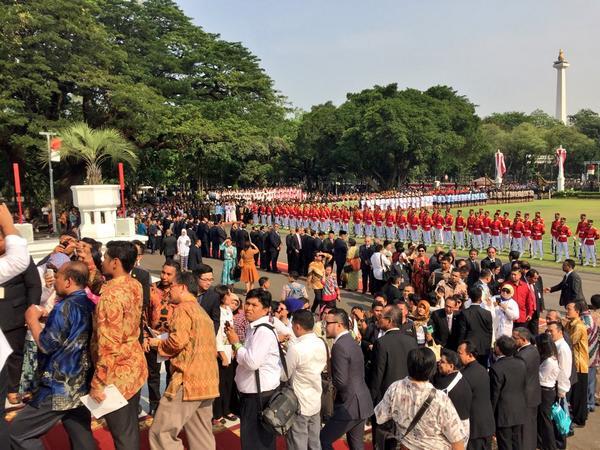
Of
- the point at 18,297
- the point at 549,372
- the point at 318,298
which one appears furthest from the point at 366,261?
the point at 18,297

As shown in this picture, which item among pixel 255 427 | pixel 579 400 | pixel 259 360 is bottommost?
pixel 579 400

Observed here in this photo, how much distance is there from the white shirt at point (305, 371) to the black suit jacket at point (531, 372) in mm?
2009

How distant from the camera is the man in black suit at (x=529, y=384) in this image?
4.88m

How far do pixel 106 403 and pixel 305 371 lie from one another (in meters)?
1.51

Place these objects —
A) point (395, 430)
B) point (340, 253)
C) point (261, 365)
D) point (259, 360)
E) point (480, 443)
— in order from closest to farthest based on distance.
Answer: point (395, 430)
point (259, 360)
point (261, 365)
point (480, 443)
point (340, 253)

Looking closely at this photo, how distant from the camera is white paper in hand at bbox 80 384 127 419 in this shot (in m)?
3.56

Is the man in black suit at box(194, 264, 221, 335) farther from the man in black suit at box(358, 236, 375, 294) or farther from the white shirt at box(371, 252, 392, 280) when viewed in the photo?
the man in black suit at box(358, 236, 375, 294)

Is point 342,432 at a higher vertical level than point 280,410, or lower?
lower

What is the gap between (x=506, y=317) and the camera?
7.07 metres

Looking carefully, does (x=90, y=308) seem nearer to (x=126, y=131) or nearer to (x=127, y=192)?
(x=126, y=131)

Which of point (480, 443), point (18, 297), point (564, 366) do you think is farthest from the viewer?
point (564, 366)

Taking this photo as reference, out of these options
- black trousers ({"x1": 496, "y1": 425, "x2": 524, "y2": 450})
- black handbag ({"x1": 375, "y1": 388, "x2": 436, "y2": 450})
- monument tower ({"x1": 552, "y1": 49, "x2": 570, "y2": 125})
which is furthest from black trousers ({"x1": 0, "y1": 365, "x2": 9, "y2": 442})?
monument tower ({"x1": 552, "y1": 49, "x2": 570, "y2": 125})

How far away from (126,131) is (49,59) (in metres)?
5.95

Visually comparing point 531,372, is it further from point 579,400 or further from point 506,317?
point 506,317
